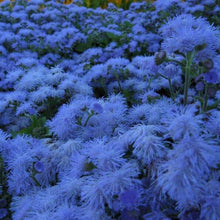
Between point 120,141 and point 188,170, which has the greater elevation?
point 188,170

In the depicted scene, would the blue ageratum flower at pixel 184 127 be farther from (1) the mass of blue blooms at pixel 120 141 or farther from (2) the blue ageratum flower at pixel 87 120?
(2) the blue ageratum flower at pixel 87 120

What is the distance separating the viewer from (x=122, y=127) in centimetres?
159

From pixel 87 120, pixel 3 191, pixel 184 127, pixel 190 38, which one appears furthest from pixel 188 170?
pixel 3 191

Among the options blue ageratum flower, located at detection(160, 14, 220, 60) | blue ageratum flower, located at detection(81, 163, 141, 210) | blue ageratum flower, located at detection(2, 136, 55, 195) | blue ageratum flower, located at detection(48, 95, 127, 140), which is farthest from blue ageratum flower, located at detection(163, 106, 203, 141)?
blue ageratum flower, located at detection(2, 136, 55, 195)

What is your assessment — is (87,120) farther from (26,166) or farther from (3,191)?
(3,191)

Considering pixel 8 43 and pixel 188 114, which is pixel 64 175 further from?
pixel 8 43

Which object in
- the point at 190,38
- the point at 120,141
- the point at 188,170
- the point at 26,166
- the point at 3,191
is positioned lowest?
the point at 3,191

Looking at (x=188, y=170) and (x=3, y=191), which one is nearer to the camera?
(x=188, y=170)

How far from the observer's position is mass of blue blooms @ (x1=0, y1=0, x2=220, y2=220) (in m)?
1.07

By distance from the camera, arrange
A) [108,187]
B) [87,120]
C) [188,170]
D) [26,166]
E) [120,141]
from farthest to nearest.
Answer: [87,120] < [26,166] < [120,141] < [108,187] < [188,170]

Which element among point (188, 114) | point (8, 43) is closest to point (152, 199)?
point (188, 114)

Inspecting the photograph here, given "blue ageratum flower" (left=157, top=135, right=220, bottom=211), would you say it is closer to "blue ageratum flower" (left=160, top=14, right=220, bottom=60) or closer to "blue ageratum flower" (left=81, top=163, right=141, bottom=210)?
"blue ageratum flower" (left=81, top=163, right=141, bottom=210)

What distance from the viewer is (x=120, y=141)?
132cm

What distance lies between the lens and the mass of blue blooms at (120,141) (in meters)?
1.07
